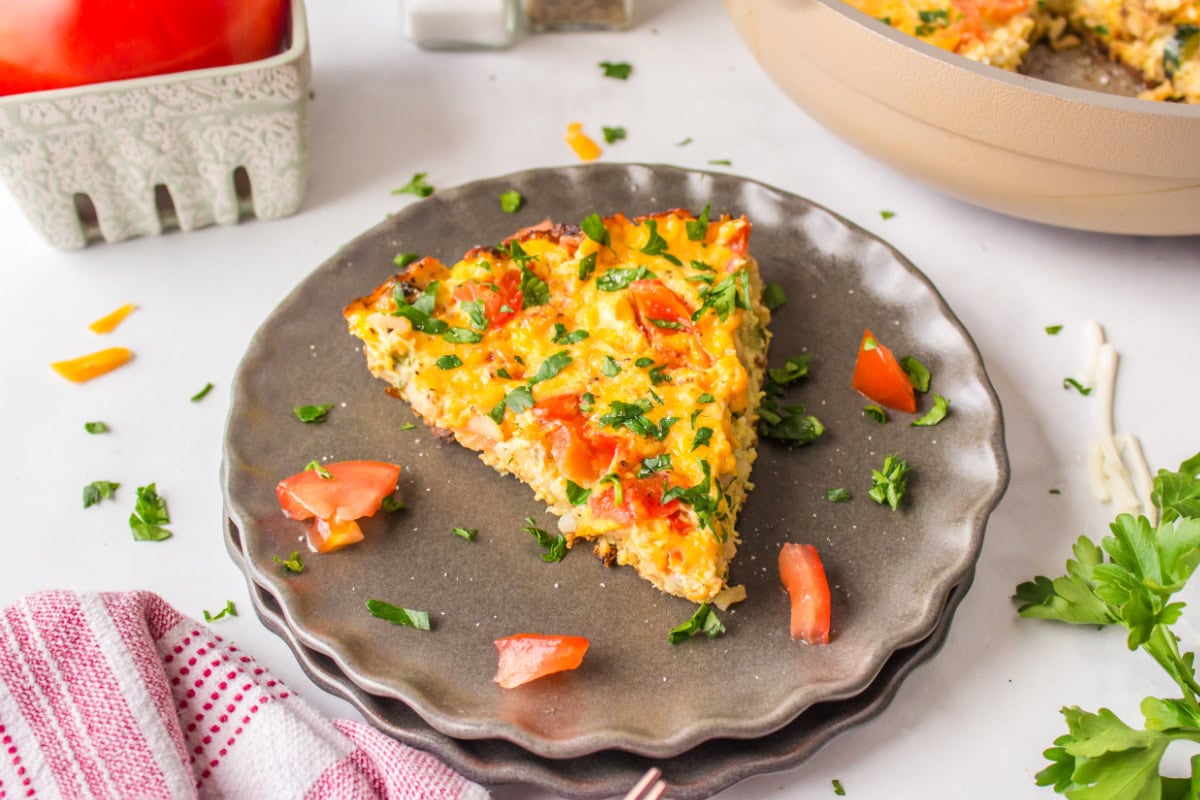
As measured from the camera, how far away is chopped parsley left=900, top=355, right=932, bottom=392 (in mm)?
3115

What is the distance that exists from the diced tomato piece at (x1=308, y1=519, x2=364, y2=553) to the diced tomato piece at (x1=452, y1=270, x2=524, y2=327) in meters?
0.64

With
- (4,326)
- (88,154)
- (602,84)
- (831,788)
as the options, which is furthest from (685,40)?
(831,788)

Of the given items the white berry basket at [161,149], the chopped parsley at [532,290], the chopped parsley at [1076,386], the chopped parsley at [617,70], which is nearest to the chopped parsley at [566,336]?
the chopped parsley at [532,290]

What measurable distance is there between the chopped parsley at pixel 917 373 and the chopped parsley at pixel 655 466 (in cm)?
85

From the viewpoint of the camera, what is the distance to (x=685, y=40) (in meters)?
4.48

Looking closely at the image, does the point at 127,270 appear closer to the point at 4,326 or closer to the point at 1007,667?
the point at 4,326

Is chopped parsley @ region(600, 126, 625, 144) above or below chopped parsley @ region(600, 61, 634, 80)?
below

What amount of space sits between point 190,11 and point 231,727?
6.61 feet

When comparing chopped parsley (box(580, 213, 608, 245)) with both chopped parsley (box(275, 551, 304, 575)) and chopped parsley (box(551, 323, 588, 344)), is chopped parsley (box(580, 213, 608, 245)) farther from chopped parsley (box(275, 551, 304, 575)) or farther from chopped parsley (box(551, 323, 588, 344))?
chopped parsley (box(275, 551, 304, 575))

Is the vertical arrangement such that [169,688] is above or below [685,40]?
below

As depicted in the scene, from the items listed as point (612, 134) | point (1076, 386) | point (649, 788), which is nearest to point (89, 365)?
point (612, 134)

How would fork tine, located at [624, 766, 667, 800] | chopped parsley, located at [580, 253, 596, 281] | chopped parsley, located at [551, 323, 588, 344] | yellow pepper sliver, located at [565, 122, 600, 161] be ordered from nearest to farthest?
fork tine, located at [624, 766, 667, 800], chopped parsley, located at [551, 323, 588, 344], chopped parsley, located at [580, 253, 596, 281], yellow pepper sliver, located at [565, 122, 600, 161]

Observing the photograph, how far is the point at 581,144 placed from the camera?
4047mm

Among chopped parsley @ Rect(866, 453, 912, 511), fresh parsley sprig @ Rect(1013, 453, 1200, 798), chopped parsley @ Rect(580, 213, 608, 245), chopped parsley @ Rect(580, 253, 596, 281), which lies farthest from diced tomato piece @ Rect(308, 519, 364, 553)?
fresh parsley sprig @ Rect(1013, 453, 1200, 798)
